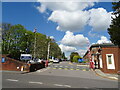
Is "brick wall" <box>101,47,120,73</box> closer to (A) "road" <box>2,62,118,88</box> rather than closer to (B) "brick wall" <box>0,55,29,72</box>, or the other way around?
(A) "road" <box>2,62,118,88</box>

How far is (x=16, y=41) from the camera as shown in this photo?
42750 millimetres

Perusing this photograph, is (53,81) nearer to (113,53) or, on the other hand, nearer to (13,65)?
(13,65)

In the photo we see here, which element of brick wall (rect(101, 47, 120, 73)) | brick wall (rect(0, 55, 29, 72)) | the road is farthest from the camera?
brick wall (rect(0, 55, 29, 72))

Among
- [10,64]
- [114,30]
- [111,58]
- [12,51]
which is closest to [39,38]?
[12,51]

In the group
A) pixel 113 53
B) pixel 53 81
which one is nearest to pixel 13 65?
pixel 53 81

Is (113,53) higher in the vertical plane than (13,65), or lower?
higher

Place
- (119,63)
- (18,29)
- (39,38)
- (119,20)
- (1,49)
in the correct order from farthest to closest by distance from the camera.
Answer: (39,38) < (18,29) < (1,49) < (119,63) < (119,20)

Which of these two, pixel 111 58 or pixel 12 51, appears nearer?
pixel 111 58

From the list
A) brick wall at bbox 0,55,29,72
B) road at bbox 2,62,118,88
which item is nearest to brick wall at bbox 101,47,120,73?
road at bbox 2,62,118,88

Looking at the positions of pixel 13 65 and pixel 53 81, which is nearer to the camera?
pixel 53 81

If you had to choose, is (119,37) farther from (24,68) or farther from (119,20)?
(24,68)

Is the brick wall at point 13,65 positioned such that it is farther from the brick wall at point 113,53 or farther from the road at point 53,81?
the brick wall at point 113,53

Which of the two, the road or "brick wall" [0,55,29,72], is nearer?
the road

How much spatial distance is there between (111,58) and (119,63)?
4.45 feet
